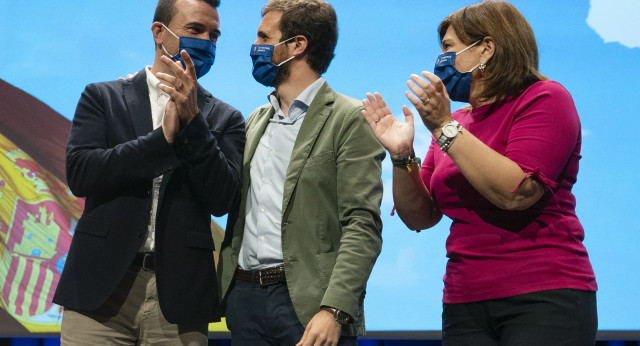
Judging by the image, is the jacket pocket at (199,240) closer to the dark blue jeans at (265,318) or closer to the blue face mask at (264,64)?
the dark blue jeans at (265,318)

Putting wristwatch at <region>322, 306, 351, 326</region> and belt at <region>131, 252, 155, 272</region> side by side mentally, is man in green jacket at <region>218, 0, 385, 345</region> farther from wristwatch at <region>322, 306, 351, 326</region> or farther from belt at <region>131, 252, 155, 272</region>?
belt at <region>131, 252, 155, 272</region>

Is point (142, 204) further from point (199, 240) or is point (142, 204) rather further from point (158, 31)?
point (158, 31)

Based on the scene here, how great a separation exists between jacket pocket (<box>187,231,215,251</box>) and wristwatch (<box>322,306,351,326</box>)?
430 mm

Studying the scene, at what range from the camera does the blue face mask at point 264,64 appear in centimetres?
219

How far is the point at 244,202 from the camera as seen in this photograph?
2064mm

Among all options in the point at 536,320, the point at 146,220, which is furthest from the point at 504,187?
the point at 146,220

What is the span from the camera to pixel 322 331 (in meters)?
1.74

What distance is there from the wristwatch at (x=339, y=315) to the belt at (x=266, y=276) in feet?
0.58

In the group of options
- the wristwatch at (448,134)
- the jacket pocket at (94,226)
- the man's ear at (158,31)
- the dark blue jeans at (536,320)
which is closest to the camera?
the dark blue jeans at (536,320)

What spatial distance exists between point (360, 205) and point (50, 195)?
86.1 inches

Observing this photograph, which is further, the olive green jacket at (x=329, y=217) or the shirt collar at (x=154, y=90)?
the shirt collar at (x=154, y=90)

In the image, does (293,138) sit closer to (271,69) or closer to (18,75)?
(271,69)

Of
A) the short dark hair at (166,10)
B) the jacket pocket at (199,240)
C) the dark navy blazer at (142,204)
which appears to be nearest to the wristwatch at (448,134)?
the dark navy blazer at (142,204)

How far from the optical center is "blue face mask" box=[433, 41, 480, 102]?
74.4 inches
